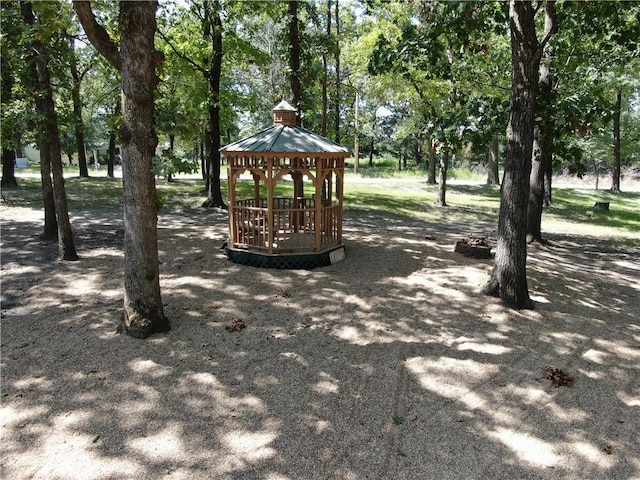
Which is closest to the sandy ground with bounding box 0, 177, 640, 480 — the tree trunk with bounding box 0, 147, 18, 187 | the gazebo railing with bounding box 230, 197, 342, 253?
the gazebo railing with bounding box 230, 197, 342, 253

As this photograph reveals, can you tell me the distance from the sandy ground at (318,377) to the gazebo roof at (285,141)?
2.40 meters

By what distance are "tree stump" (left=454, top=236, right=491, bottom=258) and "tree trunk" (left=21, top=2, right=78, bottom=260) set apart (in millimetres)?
8273

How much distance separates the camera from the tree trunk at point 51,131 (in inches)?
348

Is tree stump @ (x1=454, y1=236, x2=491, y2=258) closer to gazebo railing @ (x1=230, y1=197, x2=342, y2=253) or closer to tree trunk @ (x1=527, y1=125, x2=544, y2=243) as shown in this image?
tree trunk @ (x1=527, y1=125, x2=544, y2=243)

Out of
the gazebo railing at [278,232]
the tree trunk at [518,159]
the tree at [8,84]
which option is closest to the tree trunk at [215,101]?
the tree at [8,84]

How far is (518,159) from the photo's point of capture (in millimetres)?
7031

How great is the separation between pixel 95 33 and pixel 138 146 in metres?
1.37

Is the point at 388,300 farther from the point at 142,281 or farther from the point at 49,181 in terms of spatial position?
the point at 49,181

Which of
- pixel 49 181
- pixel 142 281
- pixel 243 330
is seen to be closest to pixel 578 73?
pixel 243 330

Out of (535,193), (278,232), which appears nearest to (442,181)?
(535,193)

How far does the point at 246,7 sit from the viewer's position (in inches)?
620

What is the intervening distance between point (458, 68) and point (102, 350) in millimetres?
8889

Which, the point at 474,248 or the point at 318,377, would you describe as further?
the point at 474,248

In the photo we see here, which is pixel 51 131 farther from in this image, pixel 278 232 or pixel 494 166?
pixel 494 166
